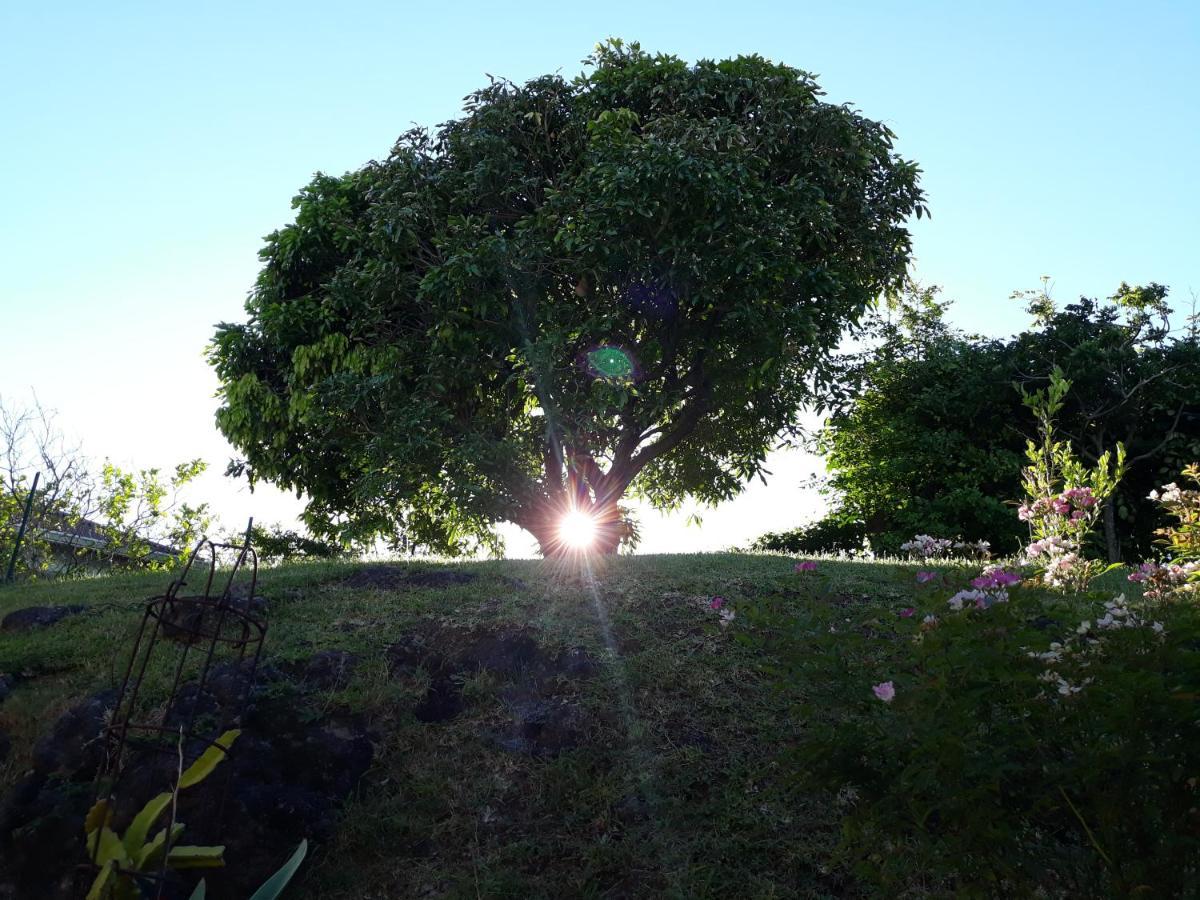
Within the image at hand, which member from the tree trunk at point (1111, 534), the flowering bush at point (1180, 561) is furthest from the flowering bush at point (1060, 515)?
the tree trunk at point (1111, 534)

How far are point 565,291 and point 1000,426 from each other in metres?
12.8

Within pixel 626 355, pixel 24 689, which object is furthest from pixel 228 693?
pixel 626 355

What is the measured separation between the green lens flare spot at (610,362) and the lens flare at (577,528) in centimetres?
230

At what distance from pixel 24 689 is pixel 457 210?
852 cm

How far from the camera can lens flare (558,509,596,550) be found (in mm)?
13391

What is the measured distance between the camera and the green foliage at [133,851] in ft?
10.8

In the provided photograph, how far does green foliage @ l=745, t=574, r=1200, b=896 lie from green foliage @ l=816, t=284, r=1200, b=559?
1599 cm

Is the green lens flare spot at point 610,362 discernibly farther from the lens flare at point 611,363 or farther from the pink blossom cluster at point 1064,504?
the pink blossom cluster at point 1064,504

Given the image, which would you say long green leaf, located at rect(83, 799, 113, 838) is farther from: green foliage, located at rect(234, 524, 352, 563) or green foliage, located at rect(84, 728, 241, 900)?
green foliage, located at rect(234, 524, 352, 563)

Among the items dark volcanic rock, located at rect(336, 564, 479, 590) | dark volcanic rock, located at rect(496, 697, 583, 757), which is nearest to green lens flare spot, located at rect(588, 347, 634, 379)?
dark volcanic rock, located at rect(336, 564, 479, 590)

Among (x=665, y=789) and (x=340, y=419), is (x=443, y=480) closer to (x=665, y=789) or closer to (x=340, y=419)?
(x=340, y=419)

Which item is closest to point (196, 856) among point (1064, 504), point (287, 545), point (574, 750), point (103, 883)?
point (103, 883)

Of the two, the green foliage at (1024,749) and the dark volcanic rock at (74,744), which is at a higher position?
the green foliage at (1024,749)

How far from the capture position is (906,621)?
3.91 metres
